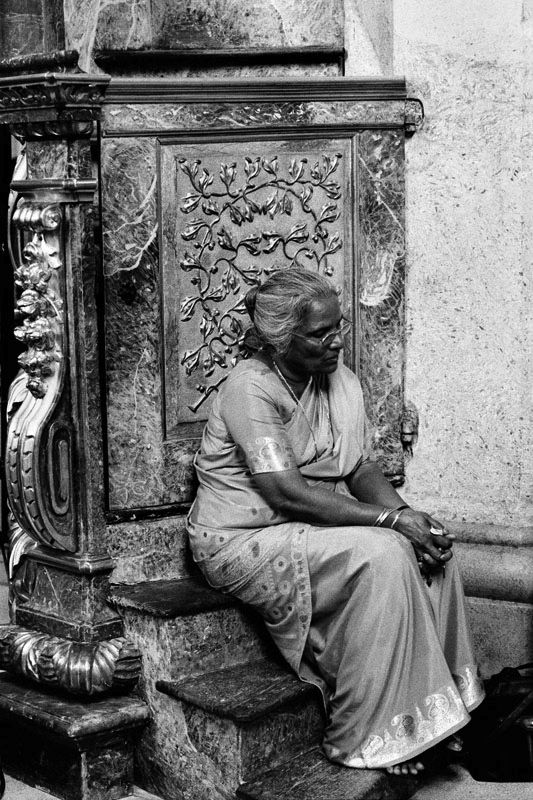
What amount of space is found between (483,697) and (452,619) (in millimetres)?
246

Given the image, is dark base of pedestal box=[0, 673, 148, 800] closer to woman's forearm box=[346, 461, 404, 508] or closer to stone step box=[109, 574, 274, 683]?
stone step box=[109, 574, 274, 683]

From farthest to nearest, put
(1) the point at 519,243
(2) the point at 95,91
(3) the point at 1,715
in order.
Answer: (1) the point at 519,243, (3) the point at 1,715, (2) the point at 95,91

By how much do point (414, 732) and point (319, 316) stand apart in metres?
1.23

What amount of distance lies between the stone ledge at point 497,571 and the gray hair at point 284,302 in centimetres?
100

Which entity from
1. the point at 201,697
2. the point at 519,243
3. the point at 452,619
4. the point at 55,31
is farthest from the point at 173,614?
the point at 55,31

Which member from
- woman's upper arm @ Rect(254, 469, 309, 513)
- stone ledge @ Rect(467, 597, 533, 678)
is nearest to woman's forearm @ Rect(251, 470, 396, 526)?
woman's upper arm @ Rect(254, 469, 309, 513)

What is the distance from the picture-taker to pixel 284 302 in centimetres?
412

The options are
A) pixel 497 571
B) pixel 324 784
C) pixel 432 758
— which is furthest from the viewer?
pixel 497 571

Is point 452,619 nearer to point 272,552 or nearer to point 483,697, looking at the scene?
point 483,697

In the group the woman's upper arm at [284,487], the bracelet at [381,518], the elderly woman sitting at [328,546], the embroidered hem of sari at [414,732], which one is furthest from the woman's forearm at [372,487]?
the embroidered hem of sari at [414,732]

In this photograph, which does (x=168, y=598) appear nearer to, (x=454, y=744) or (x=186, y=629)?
(x=186, y=629)

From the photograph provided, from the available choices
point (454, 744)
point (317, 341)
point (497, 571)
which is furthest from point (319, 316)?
point (454, 744)

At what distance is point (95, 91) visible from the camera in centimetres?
391

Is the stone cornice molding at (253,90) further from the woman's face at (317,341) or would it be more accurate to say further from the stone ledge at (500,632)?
the stone ledge at (500,632)
